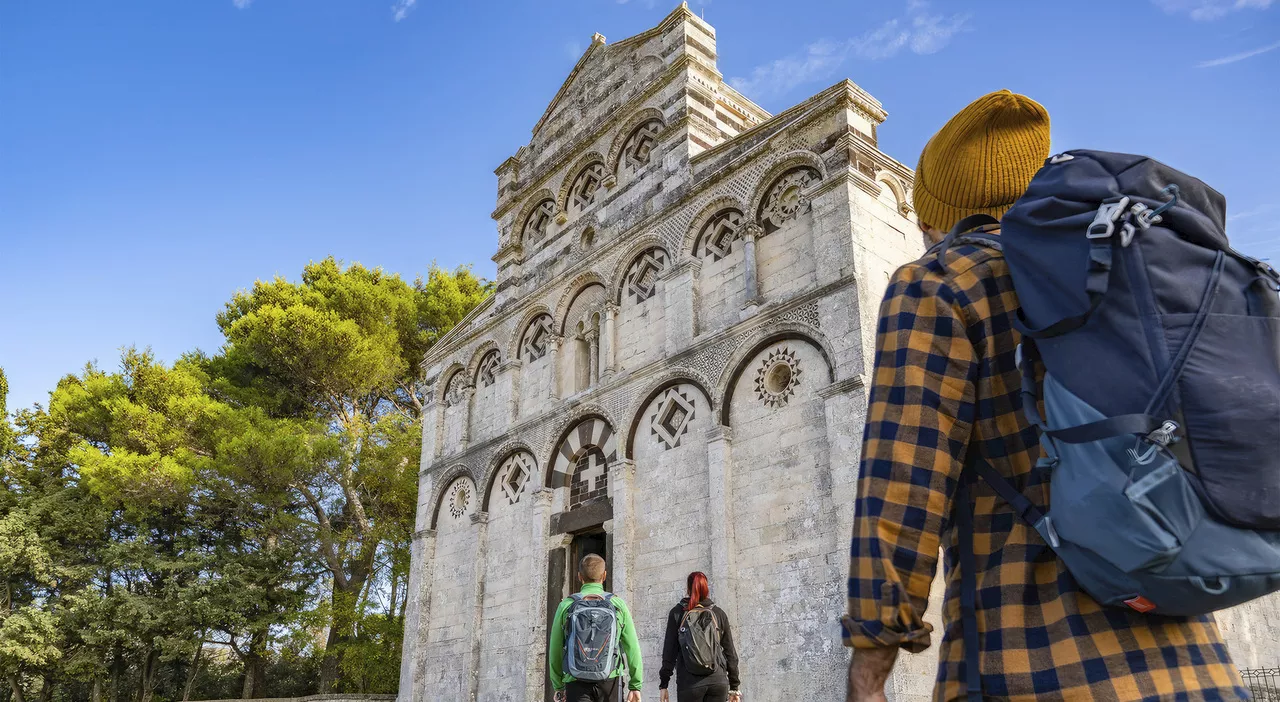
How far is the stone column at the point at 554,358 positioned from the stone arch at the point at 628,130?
2.72 metres

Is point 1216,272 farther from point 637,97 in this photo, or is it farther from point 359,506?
point 359,506

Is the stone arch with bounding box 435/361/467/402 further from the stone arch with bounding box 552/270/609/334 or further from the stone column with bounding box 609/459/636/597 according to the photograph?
the stone column with bounding box 609/459/636/597

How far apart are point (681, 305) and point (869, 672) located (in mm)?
9303

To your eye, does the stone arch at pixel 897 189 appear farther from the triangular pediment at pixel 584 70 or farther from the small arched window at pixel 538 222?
the small arched window at pixel 538 222

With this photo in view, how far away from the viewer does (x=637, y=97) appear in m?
12.8

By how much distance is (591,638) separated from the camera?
589cm

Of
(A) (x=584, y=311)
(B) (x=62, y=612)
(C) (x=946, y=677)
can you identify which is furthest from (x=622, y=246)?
(B) (x=62, y=612)

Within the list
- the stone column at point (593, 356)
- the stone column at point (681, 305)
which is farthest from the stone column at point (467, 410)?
the stone column at point (681, 305)

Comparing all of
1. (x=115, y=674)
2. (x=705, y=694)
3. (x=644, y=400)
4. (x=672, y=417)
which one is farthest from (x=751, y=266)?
(x=115, y=674)

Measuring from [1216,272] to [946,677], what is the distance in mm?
844

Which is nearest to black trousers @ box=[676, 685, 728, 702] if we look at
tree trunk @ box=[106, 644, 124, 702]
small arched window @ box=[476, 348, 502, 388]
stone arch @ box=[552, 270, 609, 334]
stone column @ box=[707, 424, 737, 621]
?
stone column @ box=[707, 424, 737, 621]

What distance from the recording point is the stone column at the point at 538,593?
436 inches

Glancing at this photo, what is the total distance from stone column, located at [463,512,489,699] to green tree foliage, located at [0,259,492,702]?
22.3 ft

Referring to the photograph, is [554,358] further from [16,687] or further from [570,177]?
[16,687]
